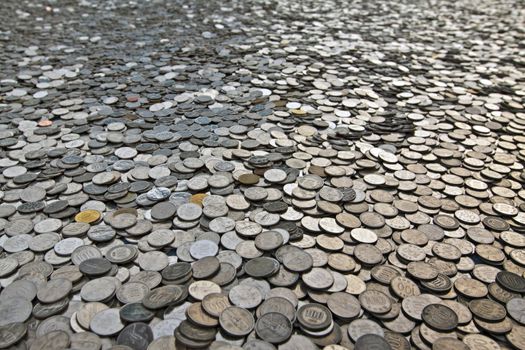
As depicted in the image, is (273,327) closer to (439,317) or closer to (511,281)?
(439,317)

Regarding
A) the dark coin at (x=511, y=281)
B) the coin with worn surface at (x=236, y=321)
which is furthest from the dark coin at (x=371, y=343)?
the dark coin at (x=511, y=281)

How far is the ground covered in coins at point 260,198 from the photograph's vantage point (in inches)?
53.4

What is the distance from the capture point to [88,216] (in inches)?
70.7

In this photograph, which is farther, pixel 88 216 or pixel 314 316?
pixel 88 216

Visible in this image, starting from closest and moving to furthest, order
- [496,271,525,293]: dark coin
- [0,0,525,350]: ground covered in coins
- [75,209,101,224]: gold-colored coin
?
[0,0,525,350]: ground covered in coins, [496,271,525,293]: dark coin, [75,209,101,224]: gold-colored coin

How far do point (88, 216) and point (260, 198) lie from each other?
751 mm

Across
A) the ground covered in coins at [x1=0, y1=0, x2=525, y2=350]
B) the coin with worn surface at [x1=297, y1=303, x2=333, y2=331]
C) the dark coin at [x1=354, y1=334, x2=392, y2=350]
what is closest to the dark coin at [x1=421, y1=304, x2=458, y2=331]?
the ground covered in coins at [x1=0, y1=0, x2=525, y2=350]

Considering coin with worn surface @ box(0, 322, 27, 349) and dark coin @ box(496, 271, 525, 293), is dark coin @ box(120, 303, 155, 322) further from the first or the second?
dark coin @ box(496, 271, 525, 293)

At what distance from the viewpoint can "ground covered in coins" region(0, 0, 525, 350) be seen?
1.36 meters

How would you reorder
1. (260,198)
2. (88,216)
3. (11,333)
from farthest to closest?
(260,198)
(88,216)
(11,333)

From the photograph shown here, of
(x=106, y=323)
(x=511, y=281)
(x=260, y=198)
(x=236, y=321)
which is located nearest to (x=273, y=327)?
(x=236, y=321)

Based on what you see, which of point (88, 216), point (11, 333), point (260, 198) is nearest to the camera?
point (11, 333)

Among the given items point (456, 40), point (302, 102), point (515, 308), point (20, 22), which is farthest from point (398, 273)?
point (20, 22)

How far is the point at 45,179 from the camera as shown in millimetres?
2045
